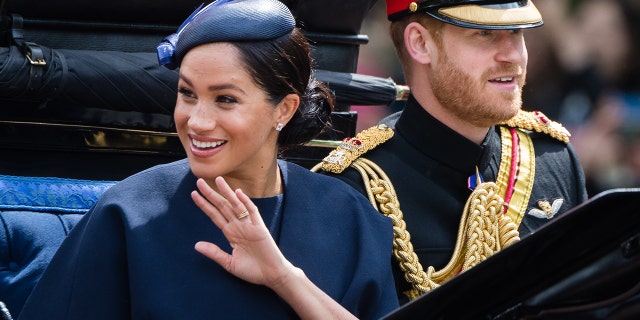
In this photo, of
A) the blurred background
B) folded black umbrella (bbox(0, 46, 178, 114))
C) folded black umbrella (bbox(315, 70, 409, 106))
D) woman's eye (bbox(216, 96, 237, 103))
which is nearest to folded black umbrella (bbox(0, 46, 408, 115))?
folded black umbrella (bbox(0, 46, 178, 114))

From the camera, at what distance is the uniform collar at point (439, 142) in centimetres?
312

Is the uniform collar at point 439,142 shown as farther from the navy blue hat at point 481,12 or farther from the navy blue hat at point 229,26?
the navy blue hat at point 229,26

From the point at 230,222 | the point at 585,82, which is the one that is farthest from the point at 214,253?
the point at 585,82

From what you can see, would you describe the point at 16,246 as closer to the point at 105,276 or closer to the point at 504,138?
the point at 105,276

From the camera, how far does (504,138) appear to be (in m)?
3.35

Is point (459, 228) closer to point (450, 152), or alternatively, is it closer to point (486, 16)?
point (450, 152)

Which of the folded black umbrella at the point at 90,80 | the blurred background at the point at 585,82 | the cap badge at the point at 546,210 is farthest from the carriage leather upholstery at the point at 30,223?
the blurred background at the point at 585,82

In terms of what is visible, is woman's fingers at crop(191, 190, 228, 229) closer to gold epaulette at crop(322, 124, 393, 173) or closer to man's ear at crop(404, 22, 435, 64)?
gold epaulette at crop(322, 124, 393, 173)

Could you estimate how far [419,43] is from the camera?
10.2ft

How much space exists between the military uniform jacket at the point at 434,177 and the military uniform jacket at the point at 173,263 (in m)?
0.52

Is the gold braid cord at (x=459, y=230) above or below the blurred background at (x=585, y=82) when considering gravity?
above

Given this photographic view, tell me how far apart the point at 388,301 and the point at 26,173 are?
94cm

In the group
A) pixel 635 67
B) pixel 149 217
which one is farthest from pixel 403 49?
pixel 635 67

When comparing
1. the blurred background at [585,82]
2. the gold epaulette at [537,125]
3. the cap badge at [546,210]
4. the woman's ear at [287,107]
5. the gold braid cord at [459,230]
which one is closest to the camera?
the woman's ear at [287,107]
